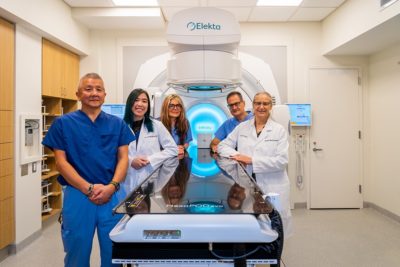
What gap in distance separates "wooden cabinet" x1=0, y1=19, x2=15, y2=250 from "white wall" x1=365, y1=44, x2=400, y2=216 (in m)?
3.38

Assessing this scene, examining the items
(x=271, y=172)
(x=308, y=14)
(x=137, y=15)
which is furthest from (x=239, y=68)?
(x=308, y=14)

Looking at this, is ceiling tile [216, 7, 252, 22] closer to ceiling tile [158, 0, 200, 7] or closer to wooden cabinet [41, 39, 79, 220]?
ceiling tile [158, 0, 200, 7]

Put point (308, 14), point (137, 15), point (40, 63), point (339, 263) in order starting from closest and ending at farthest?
point (339, 263), point (40, 63), point (137, 15), point (308, 14)

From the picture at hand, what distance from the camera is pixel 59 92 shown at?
3.11 m

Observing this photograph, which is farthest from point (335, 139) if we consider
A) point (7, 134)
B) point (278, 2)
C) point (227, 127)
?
point (7, 134)

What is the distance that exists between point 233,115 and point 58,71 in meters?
1.83

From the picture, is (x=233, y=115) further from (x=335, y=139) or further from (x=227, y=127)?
(x=335, y=139)

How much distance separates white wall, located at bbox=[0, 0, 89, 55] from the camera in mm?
2234

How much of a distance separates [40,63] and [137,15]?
101 centimetres

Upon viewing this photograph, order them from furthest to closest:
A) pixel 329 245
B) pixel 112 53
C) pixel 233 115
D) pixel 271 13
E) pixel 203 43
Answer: pixel 112 53 < pixel 271 13 < pixel 329 245 < pixel 233 115 < pixel 203 43

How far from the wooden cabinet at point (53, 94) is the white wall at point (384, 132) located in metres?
3.29

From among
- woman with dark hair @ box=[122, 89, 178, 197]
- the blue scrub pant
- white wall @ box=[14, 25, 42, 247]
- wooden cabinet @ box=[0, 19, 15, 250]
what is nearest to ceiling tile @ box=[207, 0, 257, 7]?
woman with dark hair @ box=[122, 89, 178, 197]

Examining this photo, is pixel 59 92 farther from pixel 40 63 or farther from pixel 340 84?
pixel 340 84

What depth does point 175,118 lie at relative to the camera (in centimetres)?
245
